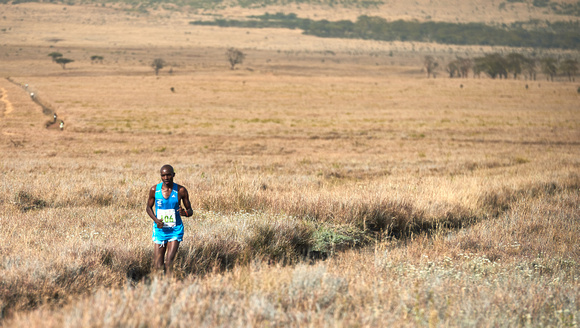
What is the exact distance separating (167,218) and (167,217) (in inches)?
0.4

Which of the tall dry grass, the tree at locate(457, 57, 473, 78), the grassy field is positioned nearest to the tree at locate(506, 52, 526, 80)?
the tree at locate(457, 57, 473, 78)

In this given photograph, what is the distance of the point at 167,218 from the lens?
239 inches

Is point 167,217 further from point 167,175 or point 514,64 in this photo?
point 514,64

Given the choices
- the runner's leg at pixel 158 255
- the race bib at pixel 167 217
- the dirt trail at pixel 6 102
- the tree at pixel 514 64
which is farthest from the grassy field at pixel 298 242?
the tree at pixel 514 64

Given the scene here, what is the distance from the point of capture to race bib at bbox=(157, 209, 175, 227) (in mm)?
6078

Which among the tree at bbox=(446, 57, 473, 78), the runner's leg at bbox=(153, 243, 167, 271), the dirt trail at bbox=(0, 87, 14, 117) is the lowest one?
the dirt trail at bbox=(0, 87, 14, 117)

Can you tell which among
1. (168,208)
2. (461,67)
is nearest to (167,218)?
(168,208)

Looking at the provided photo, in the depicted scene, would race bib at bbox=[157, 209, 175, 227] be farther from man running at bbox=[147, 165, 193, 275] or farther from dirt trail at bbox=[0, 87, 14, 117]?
dirt trail at bbox=[0, 87, 14, 117]

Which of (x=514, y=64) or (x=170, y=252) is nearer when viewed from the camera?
(x=170, y=252)

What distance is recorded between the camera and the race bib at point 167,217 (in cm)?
608

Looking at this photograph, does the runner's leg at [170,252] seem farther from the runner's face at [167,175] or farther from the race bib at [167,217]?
the runner's face at [167,175]

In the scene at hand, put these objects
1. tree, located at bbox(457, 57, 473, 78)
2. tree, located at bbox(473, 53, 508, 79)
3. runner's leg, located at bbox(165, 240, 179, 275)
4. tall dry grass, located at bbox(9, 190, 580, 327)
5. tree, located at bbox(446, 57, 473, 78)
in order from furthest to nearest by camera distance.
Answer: tree, located at bbox(446, 57, 473, 78)
tree, located at bbox(457, 57, 473, 78)
tree, located at bbox(473, 53, 508, 79)
runner's leg, located at bbox(165, 240, 179, 275)
tall dry grass, located at bbox(9, 190, 580, 327)

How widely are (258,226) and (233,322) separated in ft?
12.6

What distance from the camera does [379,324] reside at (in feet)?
15.2
